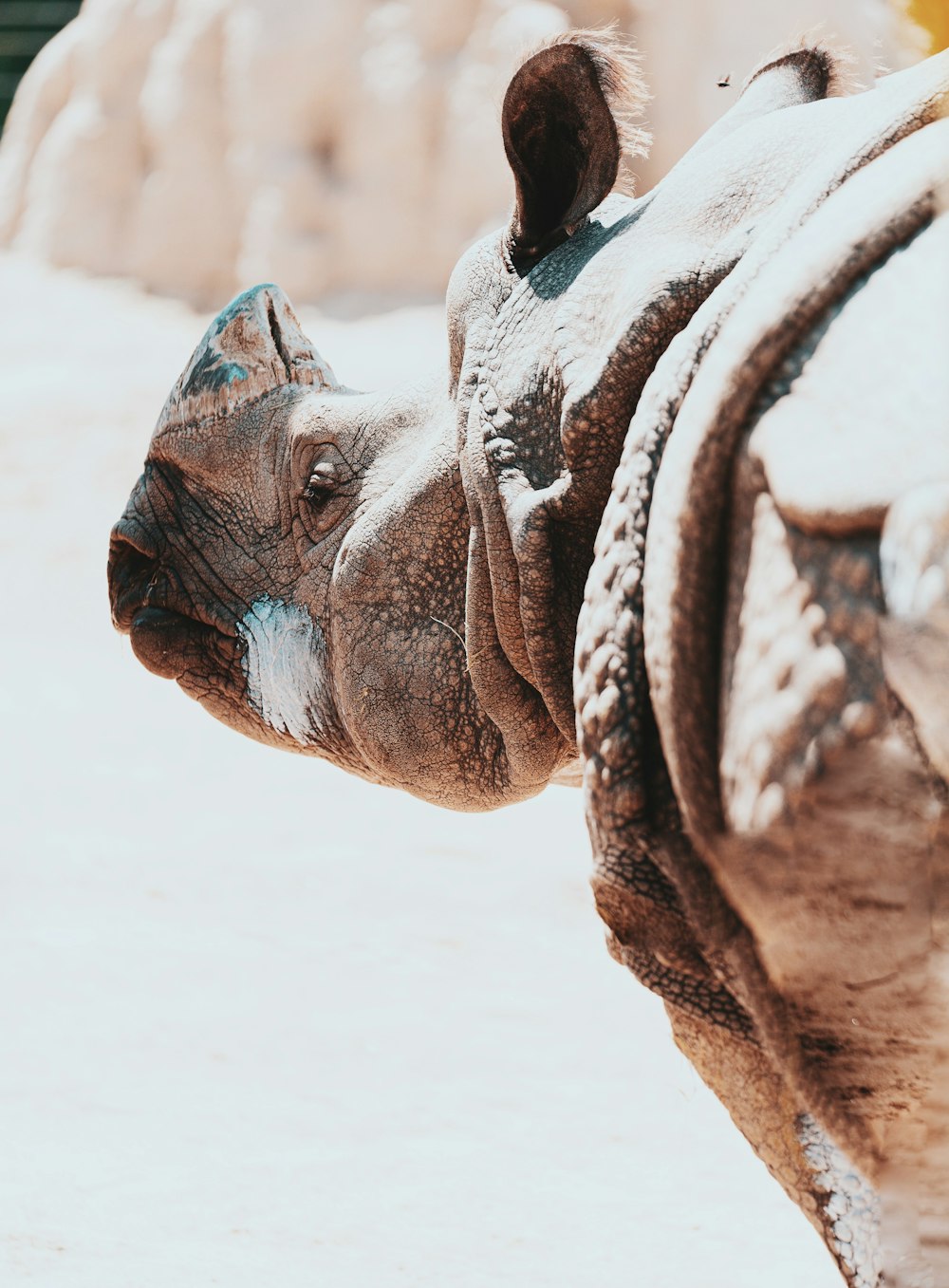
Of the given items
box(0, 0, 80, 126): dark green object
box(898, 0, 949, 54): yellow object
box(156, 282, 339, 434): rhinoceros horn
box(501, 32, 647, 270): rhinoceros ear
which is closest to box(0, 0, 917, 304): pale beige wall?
box(0, 0, 80, 126): dark green object

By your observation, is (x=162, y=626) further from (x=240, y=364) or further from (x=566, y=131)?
(x=566, y=131)

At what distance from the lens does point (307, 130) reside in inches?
433

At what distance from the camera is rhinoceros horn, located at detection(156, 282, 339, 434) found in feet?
6.97

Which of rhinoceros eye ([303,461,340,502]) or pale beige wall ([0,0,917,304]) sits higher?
rhinoceros eye ([303,461,340,502])

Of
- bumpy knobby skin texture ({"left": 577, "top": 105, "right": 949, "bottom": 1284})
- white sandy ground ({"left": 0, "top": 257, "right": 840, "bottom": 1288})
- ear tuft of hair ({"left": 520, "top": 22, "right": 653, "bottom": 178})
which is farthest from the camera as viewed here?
white sandy ground ({"left": 0, "top": 257, "right": 840, "bottom": 1288})

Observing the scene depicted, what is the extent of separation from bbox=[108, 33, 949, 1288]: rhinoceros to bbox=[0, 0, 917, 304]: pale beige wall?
8.00 m

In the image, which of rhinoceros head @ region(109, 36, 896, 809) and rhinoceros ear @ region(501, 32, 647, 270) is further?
rhinoceros ear @ region(501, 32, 647, 270)

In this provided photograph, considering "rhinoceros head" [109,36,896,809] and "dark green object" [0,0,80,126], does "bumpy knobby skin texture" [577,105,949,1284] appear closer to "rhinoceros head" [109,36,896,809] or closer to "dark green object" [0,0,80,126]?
"rhinoceros head" [109,36,896,809]

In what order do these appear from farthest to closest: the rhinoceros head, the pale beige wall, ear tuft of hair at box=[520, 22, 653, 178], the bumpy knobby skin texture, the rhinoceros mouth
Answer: the pale beige wall, the rhinoceros mouth, ear tuft of hair at box=[520, 22, 653, 178], the rhinoceros head, the bumpy knobby skin texture

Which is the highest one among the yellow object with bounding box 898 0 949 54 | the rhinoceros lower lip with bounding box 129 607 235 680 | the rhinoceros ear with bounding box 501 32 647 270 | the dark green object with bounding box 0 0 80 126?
the yellow object with bounding box 898 0 949 54

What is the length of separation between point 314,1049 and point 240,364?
6.49ft

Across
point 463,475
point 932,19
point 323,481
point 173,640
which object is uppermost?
point 932,19

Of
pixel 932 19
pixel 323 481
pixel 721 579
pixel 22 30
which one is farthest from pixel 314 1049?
pixel 22 30

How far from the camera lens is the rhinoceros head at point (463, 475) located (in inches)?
62.5
